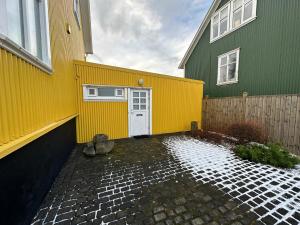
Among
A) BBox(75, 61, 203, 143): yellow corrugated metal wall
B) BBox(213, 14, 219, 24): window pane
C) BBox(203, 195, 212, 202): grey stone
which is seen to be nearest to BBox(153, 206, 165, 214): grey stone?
BBox(203, 195, 212, 202): grey stone

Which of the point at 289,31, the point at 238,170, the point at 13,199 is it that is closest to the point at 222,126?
the point at 238,170

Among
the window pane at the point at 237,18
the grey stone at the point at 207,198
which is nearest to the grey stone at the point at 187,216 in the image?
the grey stone at the point at 207,198

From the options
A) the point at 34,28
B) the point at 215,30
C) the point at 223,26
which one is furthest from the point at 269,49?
the point at 34,28

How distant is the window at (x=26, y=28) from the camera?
3.71 ft

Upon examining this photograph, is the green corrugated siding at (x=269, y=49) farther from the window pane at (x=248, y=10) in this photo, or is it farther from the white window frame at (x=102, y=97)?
the white window frame at (x=102, y=97)

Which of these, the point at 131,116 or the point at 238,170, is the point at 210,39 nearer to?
the point at 131,116

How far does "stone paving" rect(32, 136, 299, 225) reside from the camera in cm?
167

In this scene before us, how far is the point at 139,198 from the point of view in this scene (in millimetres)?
2037

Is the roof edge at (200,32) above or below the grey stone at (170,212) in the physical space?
above

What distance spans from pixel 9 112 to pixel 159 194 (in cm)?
221

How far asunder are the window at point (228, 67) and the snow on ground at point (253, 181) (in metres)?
5.10

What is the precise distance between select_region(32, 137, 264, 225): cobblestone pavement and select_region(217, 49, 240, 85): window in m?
6.47

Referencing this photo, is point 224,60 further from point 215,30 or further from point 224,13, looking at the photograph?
point 224,13

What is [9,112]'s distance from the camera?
1219mm
